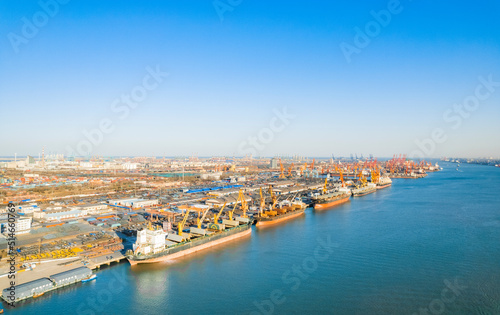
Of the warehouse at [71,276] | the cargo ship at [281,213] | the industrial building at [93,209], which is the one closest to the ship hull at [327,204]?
the cargo ship at [281,213]

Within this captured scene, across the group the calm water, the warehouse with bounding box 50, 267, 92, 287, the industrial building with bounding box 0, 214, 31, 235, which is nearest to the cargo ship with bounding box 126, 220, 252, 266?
the calm water

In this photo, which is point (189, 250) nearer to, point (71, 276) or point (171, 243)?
point (171, 243)

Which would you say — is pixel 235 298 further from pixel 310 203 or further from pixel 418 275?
pixel 310 203

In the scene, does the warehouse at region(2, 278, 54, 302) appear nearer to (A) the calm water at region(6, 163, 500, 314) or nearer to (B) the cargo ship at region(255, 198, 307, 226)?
(A) the calm water at region(6, 163, 500, 314)

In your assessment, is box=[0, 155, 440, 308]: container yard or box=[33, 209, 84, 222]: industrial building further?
box=[33, 209, 84, 222]: industrial building

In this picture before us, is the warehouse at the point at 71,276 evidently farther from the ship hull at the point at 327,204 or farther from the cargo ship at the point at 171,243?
the ship hull at the point at 327,204

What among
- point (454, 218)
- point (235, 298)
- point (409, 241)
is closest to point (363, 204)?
point (454, 218)

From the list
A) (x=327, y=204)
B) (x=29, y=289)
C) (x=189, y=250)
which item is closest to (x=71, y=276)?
(x=29, y=289)
